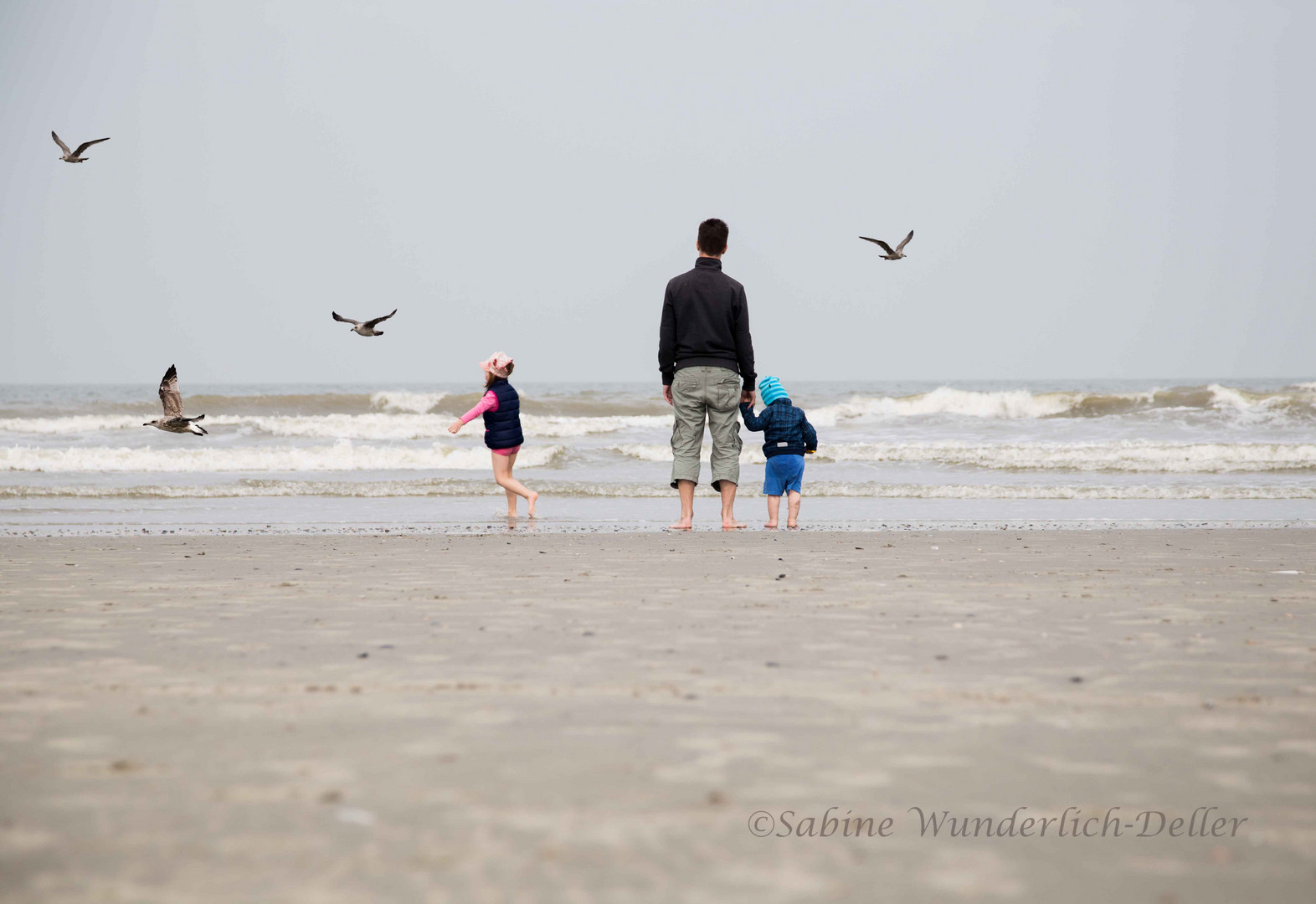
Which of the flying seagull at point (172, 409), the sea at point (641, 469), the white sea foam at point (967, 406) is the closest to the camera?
the sea at point (641, 469)

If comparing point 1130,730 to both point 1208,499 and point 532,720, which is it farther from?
point 1208,499

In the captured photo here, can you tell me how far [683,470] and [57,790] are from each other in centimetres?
597

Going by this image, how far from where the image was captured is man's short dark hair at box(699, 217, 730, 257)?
7473mm

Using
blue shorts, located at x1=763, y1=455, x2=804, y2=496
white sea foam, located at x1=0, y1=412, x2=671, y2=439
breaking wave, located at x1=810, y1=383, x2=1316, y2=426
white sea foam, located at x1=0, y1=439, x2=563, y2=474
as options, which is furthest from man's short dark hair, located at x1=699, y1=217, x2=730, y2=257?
breaking wave, located at x1=810, y1=383, x2=1316, y2=426

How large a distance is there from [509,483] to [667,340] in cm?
231

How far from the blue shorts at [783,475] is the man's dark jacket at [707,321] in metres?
1.18

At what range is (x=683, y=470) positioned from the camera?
776 cm

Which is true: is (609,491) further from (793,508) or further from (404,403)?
(404,403)

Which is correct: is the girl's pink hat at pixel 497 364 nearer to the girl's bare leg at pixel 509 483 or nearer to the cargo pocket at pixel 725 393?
the girl's bare leg at pixel 509 483

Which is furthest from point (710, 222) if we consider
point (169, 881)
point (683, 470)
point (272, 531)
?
point (169, 881)

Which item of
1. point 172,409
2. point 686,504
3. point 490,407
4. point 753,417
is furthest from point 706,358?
point 172,409

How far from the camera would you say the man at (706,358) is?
294 inches

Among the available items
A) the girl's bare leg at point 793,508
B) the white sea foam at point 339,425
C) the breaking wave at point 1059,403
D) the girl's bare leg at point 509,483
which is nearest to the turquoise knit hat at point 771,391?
the girl's bare leg at point 793,508

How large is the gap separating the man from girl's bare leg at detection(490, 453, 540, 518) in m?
1.78
